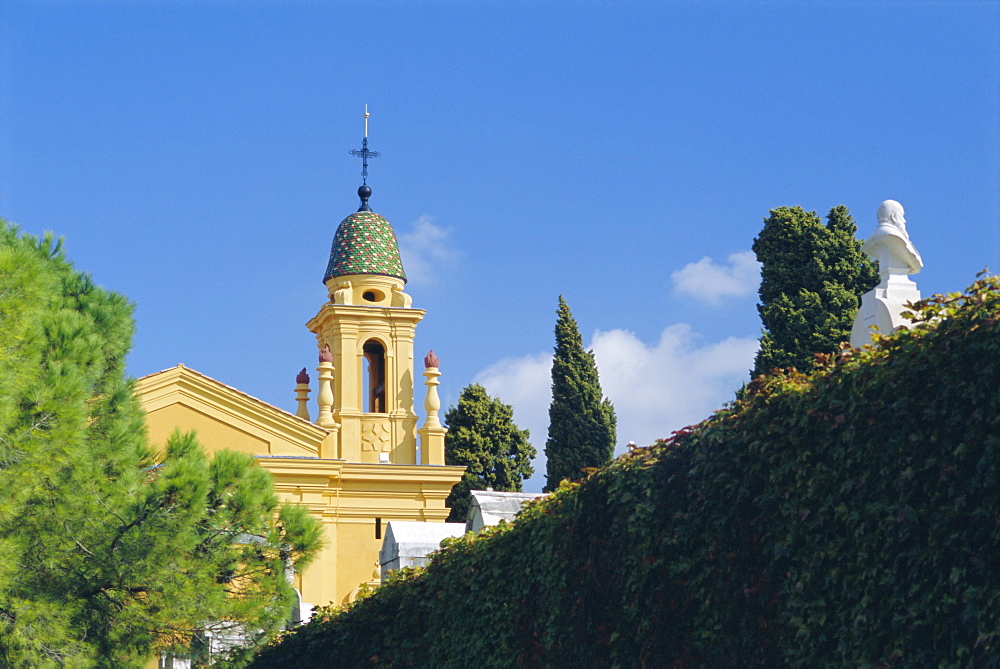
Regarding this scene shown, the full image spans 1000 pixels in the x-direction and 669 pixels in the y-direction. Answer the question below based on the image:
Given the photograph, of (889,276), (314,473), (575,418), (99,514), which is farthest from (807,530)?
(575,418)

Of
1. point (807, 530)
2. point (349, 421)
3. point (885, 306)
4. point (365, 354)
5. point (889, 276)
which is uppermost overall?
point (365, 354)

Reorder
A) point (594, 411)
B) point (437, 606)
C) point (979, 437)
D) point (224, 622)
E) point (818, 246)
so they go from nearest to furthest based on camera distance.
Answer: point (979, 437)
point (437, 606)
point (224, 622)
point (818, 246)
point (594, 411)

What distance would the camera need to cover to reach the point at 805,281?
26.4m

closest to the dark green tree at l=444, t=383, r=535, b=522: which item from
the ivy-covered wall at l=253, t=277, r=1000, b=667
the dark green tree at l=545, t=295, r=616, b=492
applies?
the dark green tree at l=545, t=295, r=616, b=492

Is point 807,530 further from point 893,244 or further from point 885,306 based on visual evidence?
point 893,244

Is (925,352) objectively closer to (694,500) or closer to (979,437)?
(979,437)

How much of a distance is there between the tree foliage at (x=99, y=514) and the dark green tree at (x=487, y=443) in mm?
25404

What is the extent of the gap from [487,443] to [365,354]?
23.2 feet

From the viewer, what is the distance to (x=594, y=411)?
38.1m

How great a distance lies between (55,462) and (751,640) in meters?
8.80

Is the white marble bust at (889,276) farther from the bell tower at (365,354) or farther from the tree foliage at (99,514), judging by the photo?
the bell tower at (365,354)

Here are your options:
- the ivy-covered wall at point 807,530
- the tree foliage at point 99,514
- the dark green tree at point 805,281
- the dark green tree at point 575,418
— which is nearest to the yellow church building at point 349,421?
the dark green tree at point 575,418

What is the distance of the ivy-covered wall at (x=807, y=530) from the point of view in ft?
14.0

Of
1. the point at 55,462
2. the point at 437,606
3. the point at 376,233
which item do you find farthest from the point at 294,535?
the point at 376,233
